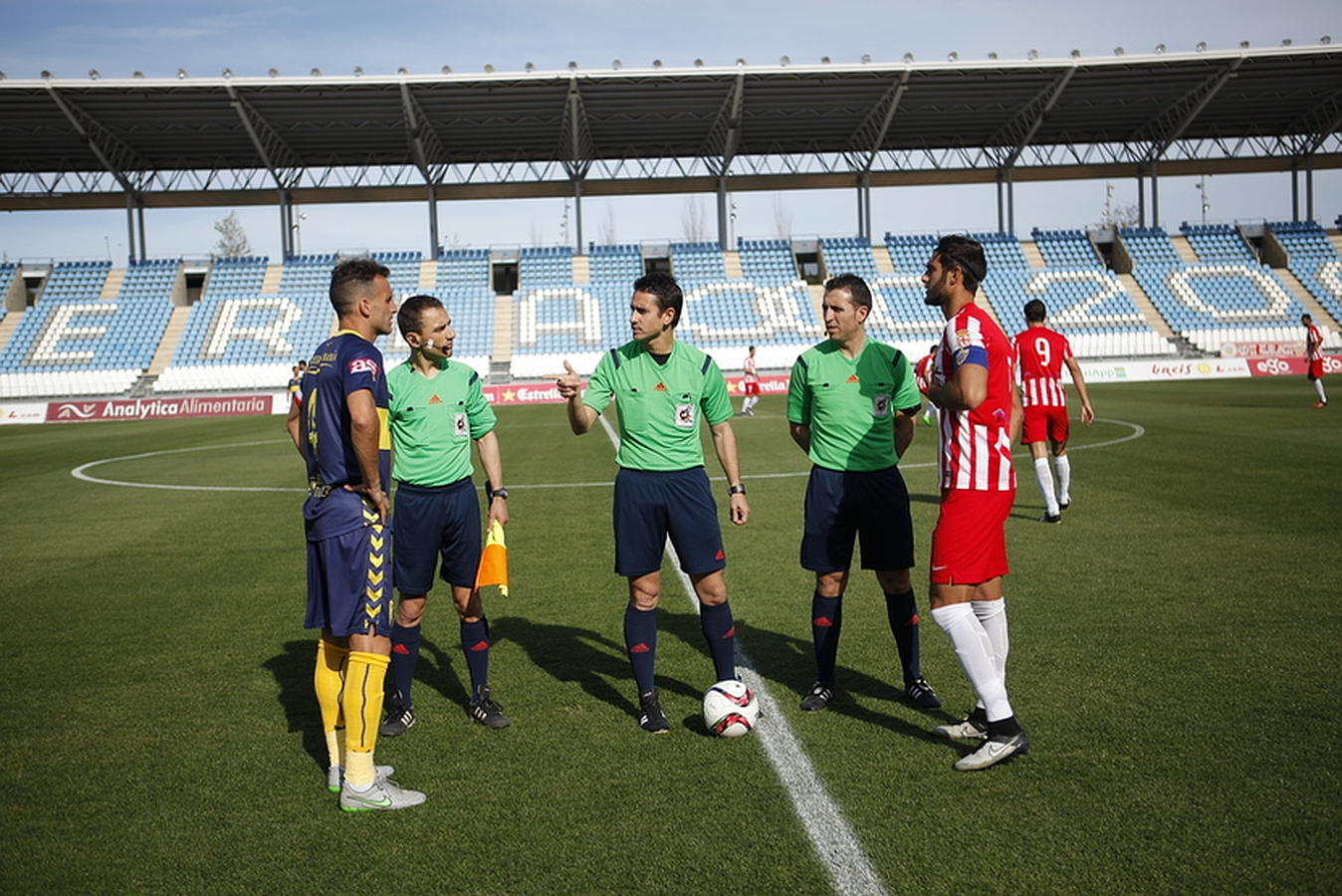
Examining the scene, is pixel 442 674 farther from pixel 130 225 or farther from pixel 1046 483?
pixel 130 225

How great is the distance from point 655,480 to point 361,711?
177 centimetres

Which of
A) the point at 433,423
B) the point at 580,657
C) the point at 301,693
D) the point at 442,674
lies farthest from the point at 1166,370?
the point at 301,693

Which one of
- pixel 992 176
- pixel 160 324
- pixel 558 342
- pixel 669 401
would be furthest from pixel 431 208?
pixel 669 401

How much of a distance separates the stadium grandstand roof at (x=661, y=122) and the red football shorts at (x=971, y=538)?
37.3m

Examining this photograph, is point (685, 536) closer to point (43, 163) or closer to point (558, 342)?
point (558, 342)

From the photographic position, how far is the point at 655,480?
527cm

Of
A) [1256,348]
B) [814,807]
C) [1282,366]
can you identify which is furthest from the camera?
[1256,348]

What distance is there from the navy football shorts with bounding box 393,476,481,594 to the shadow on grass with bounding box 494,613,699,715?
3.16 ft

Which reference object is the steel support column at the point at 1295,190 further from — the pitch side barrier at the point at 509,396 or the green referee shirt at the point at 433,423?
the green referee shirt at the point at 433,423

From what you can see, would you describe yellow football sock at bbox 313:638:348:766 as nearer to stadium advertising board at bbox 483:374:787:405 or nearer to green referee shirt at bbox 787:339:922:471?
green referee shirt at bbox 787:339:922:471

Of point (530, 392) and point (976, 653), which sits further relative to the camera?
point (530, 392)

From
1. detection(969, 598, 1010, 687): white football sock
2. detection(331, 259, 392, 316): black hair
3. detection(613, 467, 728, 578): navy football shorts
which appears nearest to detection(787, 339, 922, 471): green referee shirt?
detection(613, 467, 728, 578): navy football shorts

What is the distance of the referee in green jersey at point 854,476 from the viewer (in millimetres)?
5488

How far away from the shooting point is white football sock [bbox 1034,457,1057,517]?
34.0 feet
